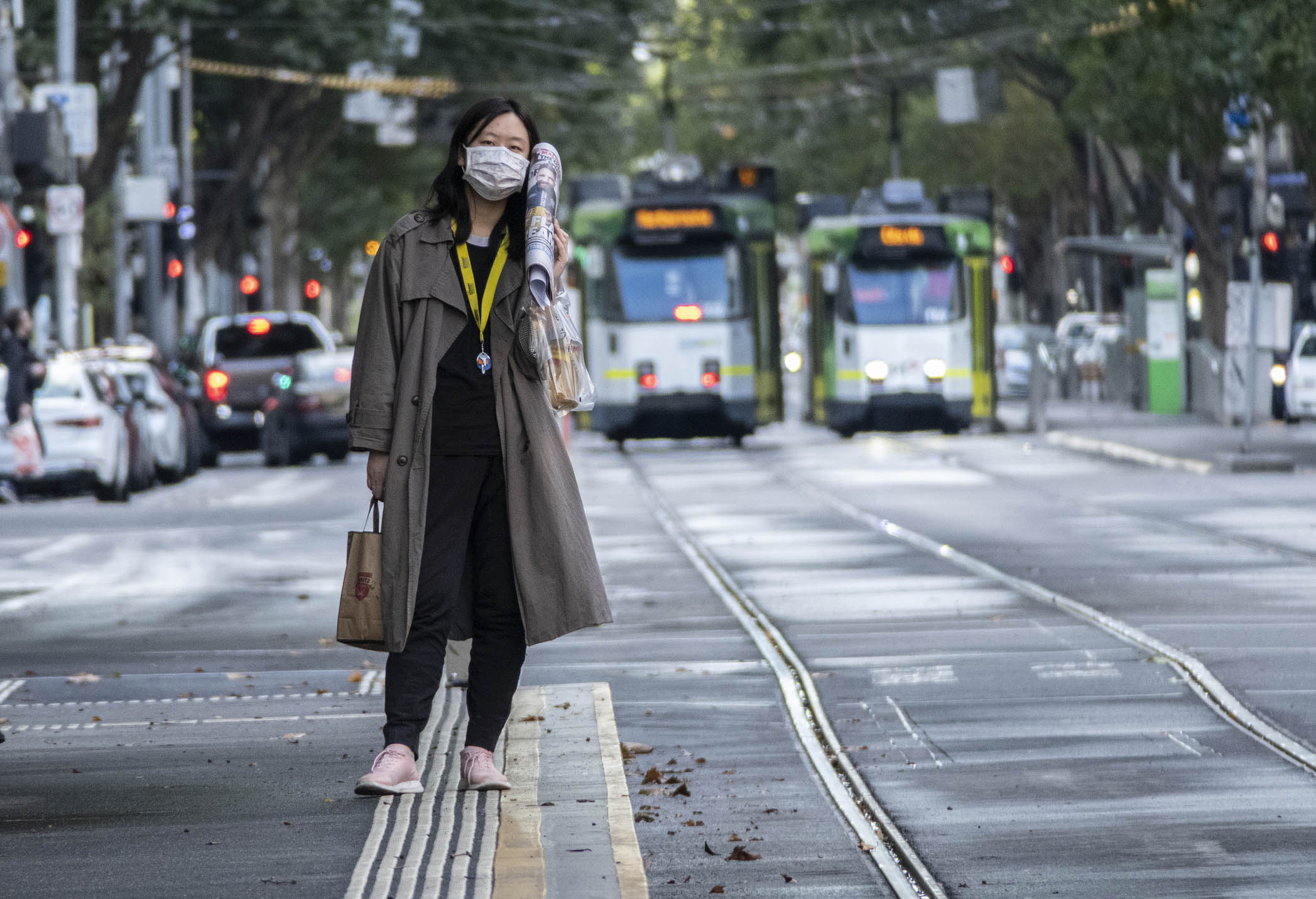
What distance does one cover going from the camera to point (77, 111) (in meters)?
32.0

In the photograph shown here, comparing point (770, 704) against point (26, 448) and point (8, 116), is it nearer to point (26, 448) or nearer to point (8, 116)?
point (26, 448)

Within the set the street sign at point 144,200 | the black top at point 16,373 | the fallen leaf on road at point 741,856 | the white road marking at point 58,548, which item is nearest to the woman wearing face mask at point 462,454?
the fallen leaf on road at point 741,856

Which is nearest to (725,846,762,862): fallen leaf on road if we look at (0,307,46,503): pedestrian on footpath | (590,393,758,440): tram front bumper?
(0,307,46,503): pedestrian on footpath

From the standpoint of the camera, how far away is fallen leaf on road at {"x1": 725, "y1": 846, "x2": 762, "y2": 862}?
6402mm

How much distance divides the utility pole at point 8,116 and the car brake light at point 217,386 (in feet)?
11.6

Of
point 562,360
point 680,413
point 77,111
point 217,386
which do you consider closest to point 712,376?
point 680,413

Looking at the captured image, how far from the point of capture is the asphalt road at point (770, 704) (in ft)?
20.9

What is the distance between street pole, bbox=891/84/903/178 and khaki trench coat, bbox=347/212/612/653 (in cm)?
4758

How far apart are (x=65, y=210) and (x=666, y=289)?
24.8 ft

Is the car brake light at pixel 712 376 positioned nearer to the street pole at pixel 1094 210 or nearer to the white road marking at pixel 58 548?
the street pole at pixel 1094 210

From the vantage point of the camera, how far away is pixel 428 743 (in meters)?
7.96

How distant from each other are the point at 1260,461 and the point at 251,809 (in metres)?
19.5

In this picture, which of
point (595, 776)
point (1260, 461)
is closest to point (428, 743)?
point (595, 776)

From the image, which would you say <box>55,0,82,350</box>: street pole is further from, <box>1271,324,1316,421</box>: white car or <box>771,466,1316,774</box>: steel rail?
<box>1271,324,1316,421</box>: white car
